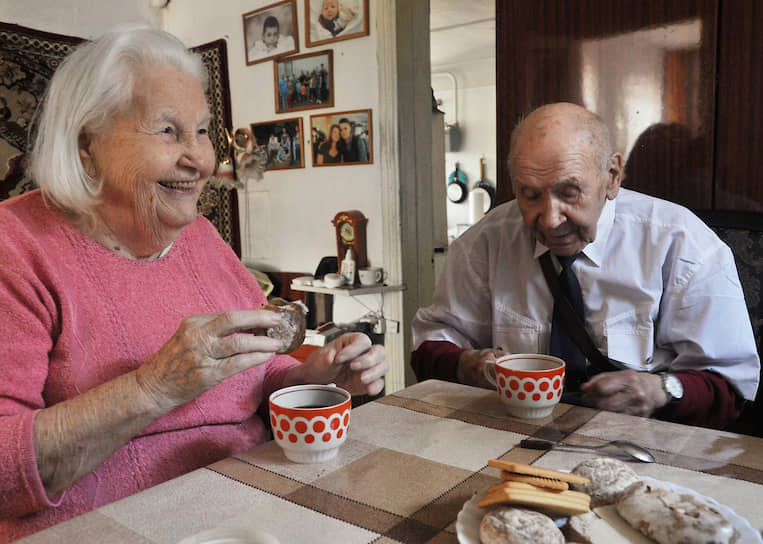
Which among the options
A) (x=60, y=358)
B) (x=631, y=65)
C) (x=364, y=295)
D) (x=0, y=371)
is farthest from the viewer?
(x=364, y=295)

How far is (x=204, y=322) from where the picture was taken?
877 mm

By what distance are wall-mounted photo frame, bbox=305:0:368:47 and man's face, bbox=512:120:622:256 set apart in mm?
2060

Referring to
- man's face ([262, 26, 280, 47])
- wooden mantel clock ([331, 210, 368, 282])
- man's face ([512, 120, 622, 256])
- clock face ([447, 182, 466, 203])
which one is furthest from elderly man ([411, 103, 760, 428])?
clock face ([447, 182, 466, 203])

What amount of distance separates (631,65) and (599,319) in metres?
0.98

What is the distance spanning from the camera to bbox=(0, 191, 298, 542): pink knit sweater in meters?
0.88

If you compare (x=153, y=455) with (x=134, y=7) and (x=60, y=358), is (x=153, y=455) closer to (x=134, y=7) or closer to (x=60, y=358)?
(x=60, y=358)

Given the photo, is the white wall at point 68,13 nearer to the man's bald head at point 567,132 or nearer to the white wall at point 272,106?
the white wall at point 272,106

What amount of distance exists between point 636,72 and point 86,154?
5.53 feet

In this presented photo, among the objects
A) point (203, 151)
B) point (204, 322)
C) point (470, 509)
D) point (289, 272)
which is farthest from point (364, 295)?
point (470, 509)

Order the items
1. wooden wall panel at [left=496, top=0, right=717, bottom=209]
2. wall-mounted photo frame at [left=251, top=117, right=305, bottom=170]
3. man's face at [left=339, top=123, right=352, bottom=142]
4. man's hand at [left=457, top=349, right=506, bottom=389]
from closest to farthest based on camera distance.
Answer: man's hand at [left=457, top=349, right=506, bottom=389]
wooden wall panel at [left=496, top=0, right=717, bottom=209]
man's face at [left=339, top=123, right=352, bottom=142]
wall-mounted photo frame at [left=251, top=117, right=305, bottom=170]

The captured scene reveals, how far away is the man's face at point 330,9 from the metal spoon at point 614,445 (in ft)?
9.62

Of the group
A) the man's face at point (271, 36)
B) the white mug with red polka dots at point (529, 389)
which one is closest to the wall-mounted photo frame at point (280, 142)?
the man's face at point (271, 36)

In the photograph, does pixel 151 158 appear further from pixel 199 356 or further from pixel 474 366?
pixel 474 366

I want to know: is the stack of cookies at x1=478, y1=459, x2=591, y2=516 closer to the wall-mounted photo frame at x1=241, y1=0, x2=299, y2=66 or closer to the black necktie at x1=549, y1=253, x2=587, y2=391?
the black necktie at x1=549, y1=253, x2=587, y2=391
